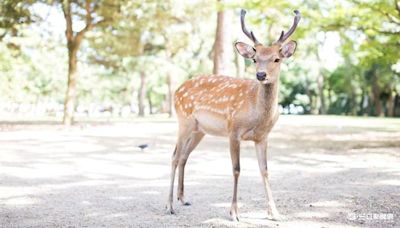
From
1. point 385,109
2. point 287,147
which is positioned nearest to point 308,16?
point 287,147

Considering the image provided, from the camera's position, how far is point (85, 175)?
9.85m

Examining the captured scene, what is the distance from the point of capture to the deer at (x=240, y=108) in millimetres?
5734

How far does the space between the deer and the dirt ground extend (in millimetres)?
504

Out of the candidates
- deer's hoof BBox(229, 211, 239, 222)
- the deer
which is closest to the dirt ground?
deer's hoof BBox(229, 211, 239, 222)

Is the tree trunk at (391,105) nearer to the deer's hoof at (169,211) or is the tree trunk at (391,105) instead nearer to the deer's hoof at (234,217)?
the deer's hoof at (169,211)

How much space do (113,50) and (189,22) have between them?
731cm

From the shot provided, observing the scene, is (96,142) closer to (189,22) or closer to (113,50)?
(113,50)

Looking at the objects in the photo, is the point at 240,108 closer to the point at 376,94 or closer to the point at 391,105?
the point at 376,94

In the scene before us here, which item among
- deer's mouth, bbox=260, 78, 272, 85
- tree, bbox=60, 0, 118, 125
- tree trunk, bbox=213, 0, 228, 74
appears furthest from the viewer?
tree, bbox=60, 0, 118, 125

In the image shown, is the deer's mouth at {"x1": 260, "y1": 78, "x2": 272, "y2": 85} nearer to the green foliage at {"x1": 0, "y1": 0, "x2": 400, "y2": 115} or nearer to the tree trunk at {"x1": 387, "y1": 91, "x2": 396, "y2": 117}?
the green foliage at {"x1": 0, "y1": 0, "x2": 400, "y2": 115}

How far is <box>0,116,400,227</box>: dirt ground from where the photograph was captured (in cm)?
593

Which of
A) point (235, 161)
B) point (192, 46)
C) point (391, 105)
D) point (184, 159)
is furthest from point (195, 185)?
point (391, 105)

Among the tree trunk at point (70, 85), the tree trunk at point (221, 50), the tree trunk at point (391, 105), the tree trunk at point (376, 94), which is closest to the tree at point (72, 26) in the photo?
the tree trunk at point (70, 85)

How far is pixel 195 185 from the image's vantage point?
8586 mm
